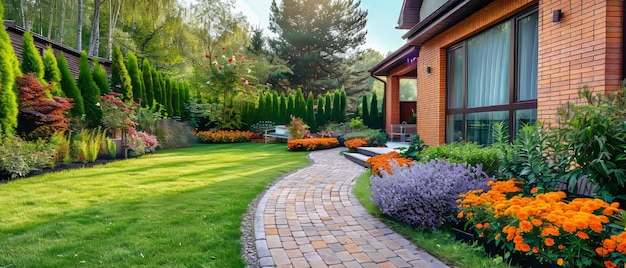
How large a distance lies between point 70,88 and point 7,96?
2525mm

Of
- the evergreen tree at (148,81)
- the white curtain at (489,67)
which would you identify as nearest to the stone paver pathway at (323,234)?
the white curtain at (489,67)

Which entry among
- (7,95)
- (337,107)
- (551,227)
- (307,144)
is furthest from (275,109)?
(551,227)

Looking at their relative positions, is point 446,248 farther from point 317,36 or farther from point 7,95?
point 317,36

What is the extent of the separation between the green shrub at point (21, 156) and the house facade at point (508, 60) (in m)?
7.93

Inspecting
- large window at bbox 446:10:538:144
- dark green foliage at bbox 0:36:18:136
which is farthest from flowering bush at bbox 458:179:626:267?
dark green foliage at bbox 0:36:18:136

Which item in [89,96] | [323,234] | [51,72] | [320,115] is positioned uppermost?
[51,72]

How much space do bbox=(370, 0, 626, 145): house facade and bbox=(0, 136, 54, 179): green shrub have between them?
7.93 meters

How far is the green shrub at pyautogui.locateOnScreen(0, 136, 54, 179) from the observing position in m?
5.66

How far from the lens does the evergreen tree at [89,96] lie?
9.55 meters

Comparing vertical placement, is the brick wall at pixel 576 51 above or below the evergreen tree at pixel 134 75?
below

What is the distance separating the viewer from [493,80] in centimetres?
545

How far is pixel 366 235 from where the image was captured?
3285 mm

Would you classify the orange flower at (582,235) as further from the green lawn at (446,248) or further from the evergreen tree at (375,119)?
the evergreen tree at (375,119)

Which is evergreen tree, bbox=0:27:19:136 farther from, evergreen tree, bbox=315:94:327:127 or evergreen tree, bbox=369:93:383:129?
evergreen tree, bbox=369:93:383:129
